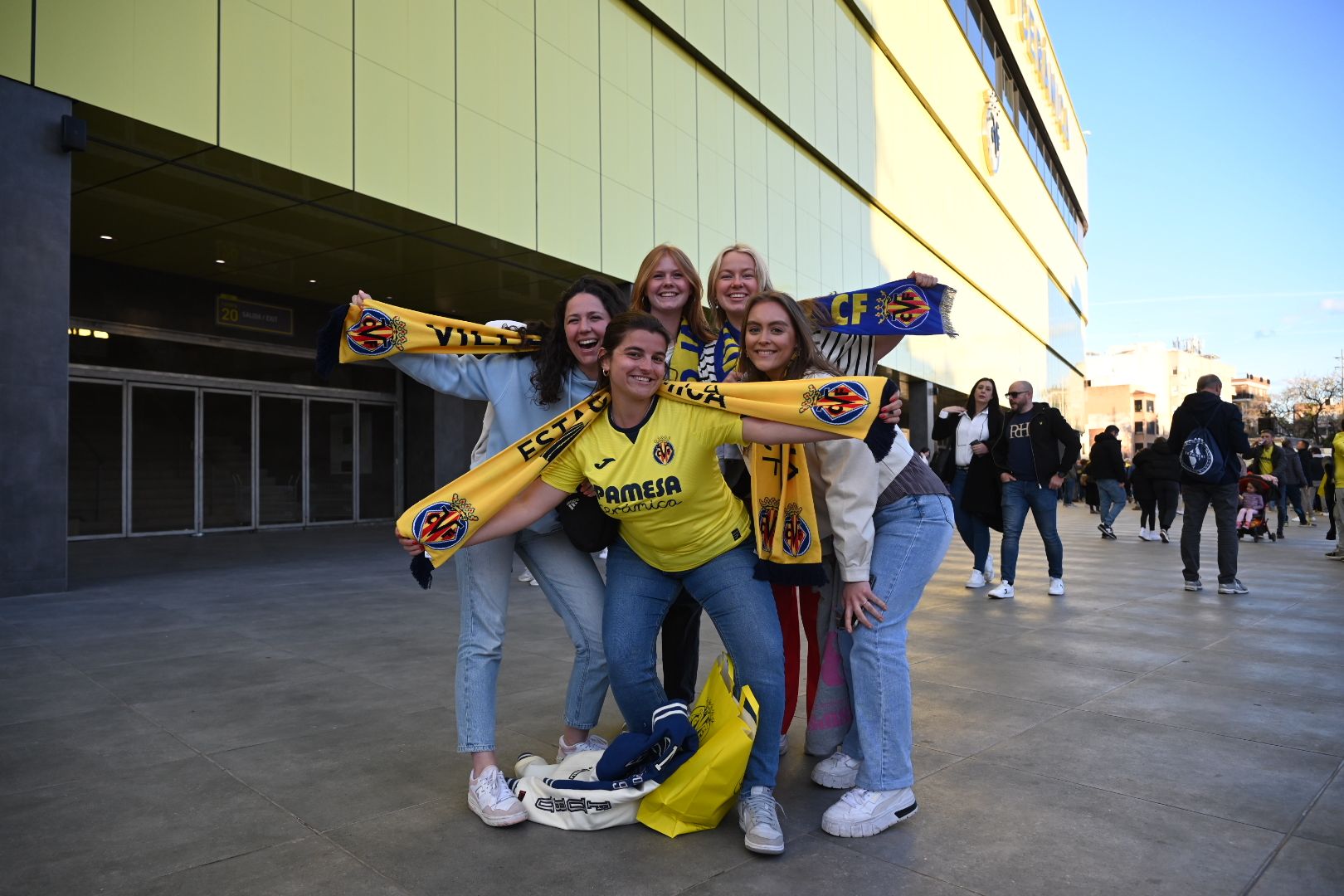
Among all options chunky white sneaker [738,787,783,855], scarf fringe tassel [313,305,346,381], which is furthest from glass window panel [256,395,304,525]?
chunky white sneaker [738,787,783,855]

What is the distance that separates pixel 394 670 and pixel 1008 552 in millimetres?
5468

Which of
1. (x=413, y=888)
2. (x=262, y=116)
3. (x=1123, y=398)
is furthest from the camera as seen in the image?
(x=1123, y=398)

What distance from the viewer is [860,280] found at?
74.9 feet

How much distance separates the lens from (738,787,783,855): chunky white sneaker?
8.18 feet

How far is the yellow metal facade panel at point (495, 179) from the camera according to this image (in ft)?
34.3

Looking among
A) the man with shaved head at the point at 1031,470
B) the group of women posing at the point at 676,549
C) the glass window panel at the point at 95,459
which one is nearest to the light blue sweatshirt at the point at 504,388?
the group of women posing at the point at 676,549

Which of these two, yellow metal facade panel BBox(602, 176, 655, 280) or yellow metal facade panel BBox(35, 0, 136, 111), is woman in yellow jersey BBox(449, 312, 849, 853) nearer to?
yellow metal facade panel BBox(35, 0, 136, 111)

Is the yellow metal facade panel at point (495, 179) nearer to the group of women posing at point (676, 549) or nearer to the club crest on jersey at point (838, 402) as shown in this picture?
the group of women posing at point (676, 549)

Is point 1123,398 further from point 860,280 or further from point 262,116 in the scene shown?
point 262,116

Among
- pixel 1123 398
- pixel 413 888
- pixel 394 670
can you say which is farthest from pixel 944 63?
pixel 1123 398

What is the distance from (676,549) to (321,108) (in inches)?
314

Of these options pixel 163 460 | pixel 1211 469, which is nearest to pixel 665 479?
pixel 1211 469

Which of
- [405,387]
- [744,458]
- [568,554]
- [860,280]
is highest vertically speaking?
[860,280]

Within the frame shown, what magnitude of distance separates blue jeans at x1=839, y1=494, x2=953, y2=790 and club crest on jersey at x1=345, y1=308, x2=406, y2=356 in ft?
5.90
